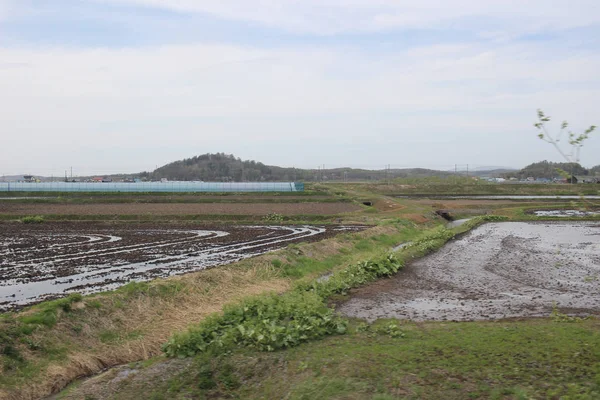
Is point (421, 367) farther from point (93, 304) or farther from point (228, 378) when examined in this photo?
point (93, 304)

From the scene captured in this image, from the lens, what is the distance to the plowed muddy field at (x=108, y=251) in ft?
59.5

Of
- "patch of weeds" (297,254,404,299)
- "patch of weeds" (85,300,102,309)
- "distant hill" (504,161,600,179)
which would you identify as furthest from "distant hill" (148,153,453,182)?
"patch of weeds" (85,300,102,309)

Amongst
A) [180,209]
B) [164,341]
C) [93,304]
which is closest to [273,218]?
[180,209]

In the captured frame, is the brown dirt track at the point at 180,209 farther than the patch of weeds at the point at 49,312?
Yes

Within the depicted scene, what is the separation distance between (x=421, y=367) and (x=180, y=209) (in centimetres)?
4698

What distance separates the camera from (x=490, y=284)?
1862 cm

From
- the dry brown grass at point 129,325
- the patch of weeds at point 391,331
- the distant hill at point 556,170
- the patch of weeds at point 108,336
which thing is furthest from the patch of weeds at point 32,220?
the patch of weeds at point 391,331

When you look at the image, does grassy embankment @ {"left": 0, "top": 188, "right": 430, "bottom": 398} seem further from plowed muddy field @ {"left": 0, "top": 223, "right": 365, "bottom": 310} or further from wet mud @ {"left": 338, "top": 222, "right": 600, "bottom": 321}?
wet mud @ {"left": 338, "top": 222, "right": 600, "bottom": 321}

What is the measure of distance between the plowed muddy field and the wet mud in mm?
7985

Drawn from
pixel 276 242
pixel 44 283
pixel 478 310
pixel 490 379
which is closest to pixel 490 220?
pixel 276 242

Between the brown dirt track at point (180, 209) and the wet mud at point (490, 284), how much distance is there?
23415 millimetres

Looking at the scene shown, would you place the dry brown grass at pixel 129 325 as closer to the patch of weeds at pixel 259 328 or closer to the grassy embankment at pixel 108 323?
the grassy embankment at pixel 108 323

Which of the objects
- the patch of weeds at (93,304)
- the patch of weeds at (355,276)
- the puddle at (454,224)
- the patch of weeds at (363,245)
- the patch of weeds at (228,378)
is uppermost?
the patch of weeds at (93,304)

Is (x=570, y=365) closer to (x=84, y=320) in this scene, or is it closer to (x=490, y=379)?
(x=490, y=379)
